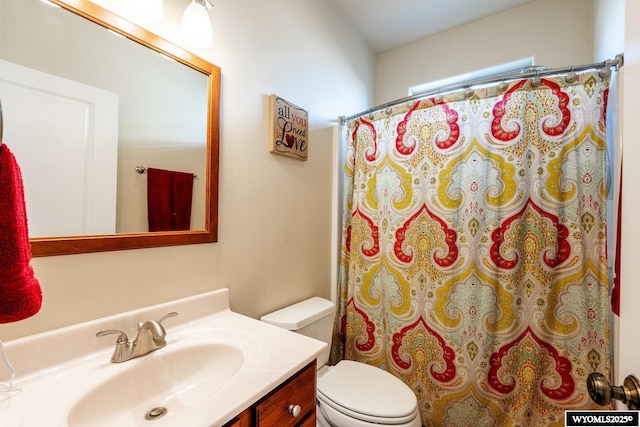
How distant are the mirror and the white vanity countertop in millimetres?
234

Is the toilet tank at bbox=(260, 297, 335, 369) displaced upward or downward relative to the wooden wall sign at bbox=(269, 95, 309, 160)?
downward

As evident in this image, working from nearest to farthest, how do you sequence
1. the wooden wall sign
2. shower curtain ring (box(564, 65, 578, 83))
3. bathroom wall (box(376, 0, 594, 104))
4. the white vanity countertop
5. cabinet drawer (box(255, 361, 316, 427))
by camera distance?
the white vanity countertop
cabinet drawer (box(255, 361, 316, 427))
shower curtain ring (box(564, 65, 578, 83))
the wooden wall sign
bathroom wall (box(376, 0, 594, 104))

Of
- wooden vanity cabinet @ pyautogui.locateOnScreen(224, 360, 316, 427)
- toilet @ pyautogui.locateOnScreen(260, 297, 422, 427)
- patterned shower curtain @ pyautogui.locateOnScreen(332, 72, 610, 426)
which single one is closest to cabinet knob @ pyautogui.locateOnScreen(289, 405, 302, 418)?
wooden vanity cabinet @ pyautogui.locateOnScreen(224, 360, 316, 427)

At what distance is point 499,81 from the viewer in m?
1.35

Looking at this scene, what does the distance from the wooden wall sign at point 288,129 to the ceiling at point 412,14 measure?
3.04 ft

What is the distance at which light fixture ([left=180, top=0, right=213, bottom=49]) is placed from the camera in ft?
3.09

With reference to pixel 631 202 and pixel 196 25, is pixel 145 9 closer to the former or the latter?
pixel 196 25

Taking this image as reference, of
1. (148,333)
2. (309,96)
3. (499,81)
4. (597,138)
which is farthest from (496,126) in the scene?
(148,333)

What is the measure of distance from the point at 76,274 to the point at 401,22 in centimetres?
233

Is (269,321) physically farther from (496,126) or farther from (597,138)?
(597,138)

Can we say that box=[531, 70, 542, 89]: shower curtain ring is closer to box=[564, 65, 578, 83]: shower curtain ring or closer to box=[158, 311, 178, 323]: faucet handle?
box=[564, 65, 578, 83]: shower curtain ring

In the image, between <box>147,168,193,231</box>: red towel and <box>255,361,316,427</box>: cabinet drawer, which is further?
<box>147,168,193,231</box>: red towel

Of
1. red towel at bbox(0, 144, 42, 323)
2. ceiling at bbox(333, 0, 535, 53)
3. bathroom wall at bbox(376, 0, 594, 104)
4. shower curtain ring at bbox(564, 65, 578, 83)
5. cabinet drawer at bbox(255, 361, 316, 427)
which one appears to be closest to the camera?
red towel at bbox(0, 144, 42, 323)

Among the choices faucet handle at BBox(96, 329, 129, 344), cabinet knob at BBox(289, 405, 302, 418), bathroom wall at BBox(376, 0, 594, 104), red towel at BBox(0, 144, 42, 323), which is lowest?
cabinet knob at BBox(289, 405, 302, 418)
